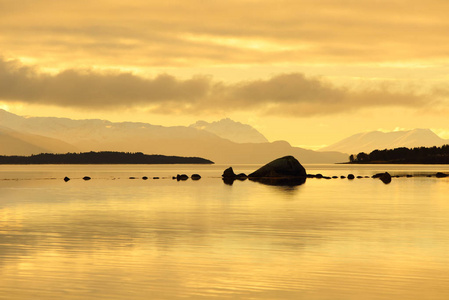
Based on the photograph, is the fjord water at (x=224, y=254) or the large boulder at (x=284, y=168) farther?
the large boulder at (x=284, y=168)

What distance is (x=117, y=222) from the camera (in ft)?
116

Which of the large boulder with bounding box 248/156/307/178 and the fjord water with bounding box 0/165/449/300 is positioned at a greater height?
the large boulder with bounding box 248/156/307/178

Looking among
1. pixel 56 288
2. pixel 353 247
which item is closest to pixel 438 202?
pixel 353 247

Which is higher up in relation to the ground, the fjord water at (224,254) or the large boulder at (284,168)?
the large boulder at (284,168)

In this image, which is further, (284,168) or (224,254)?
(284,168)

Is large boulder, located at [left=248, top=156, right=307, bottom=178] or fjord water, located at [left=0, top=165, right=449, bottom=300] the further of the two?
large boulder, located at [left=248, top=156, right=307, bottom=178]

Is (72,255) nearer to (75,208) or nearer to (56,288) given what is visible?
(56,288)

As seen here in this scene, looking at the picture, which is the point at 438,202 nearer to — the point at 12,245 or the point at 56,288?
the point at 12,245

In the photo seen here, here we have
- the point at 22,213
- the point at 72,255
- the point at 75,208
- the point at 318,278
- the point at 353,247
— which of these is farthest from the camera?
the point at 75,208

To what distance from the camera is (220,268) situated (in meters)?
20.1

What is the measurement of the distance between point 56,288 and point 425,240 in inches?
634

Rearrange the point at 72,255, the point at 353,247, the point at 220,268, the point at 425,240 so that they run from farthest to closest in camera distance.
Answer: the point at 425,240 < the point at 353,247 < the point at 72,255 < the point at 220,268

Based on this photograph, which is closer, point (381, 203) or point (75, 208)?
point (75, 208)

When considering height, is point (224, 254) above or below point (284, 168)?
below
